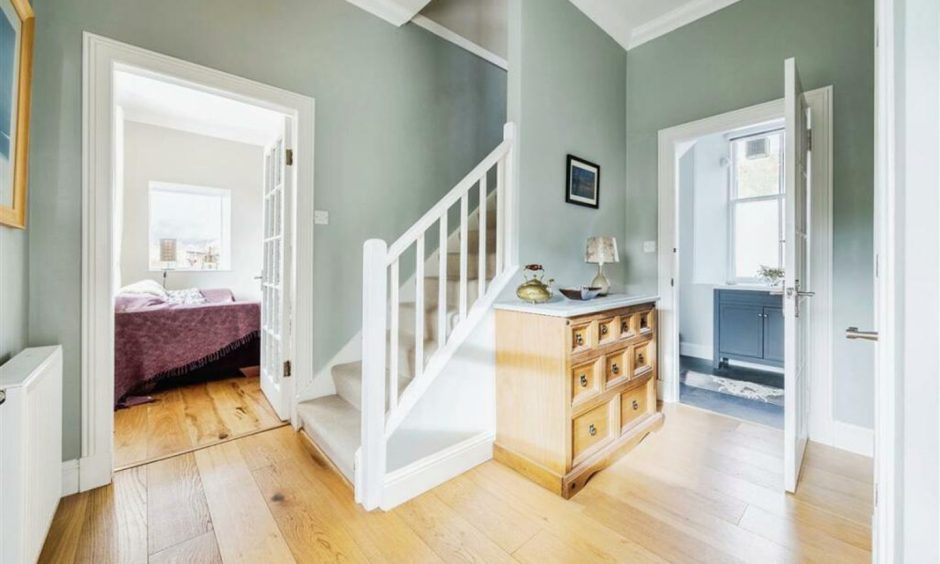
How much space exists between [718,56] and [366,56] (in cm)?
247

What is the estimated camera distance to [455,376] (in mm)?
1871

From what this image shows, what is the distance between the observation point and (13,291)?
149cm

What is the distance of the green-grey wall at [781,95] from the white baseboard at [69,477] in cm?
351

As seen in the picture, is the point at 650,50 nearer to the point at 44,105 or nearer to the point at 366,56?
the point at 366,56

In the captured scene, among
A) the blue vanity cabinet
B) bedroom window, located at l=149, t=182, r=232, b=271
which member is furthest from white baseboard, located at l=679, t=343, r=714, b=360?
bedroom window, located at l=149, t=182, r=232, b=271

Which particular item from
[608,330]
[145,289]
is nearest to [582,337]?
[608,330]

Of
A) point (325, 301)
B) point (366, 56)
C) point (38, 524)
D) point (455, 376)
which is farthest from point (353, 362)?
point (366, 56)

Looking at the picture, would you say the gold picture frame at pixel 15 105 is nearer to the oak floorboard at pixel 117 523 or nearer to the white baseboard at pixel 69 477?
the white baseboard at pixel 69 477

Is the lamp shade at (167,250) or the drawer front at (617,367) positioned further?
the lamp shade at (167,250)

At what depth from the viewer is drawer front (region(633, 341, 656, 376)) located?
2.25 meters

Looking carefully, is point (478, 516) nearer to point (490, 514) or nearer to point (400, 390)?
point (490, 514)

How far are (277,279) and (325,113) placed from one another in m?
1.16

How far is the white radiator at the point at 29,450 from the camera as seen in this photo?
3.39 ft

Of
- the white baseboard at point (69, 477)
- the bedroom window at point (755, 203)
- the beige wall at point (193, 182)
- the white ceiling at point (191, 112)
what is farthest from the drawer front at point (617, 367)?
the beige wall at point (193, 182)
